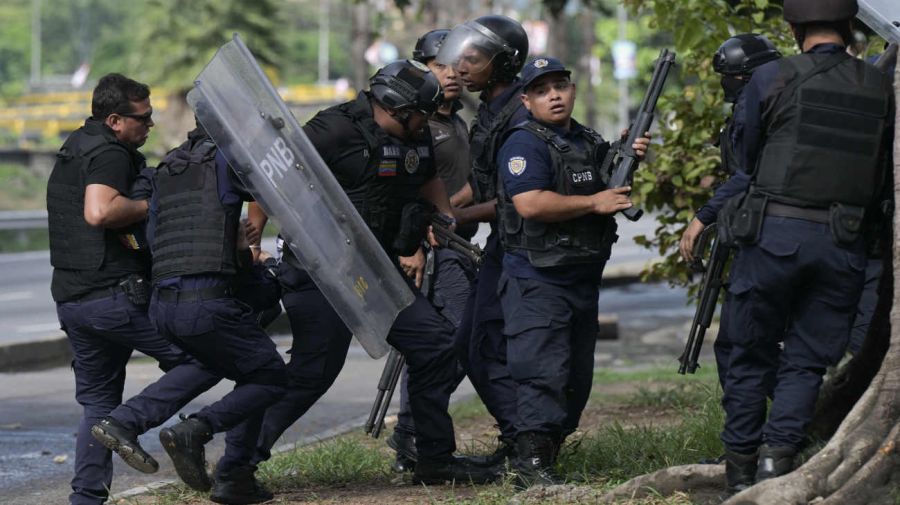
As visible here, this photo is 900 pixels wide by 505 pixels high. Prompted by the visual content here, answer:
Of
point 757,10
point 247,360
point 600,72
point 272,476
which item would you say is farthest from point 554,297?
point 600,72

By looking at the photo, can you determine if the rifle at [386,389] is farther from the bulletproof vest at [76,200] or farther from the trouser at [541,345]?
the bulletproof vest at [76,200]

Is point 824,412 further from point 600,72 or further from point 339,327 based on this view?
point 600,72

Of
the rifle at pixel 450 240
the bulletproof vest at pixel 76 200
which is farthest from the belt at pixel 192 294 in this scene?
the rifle at pixel 450 240

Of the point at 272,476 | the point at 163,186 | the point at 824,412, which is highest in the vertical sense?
the point at 163,186

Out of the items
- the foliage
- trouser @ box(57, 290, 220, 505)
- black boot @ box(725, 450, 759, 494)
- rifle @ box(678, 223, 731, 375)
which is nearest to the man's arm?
trouser @ box(57, 290, 220, 505)

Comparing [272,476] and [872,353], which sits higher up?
[872,353]

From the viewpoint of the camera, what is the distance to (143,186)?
584cm

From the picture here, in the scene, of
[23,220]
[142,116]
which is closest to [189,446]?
[142,116]

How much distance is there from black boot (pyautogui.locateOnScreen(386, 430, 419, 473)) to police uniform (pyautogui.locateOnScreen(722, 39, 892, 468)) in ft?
6.51

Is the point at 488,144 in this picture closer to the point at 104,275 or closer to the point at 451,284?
the point at 451,284

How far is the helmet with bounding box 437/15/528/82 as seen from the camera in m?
6.36

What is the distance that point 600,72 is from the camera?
70125 millimetres

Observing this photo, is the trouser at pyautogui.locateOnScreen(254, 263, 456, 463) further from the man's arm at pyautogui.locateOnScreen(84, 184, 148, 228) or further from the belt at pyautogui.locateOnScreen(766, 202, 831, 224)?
Answer: the belt at pyautogui.locateOnScreen(766, 202, 831, 224)

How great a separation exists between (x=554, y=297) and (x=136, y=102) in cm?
177
